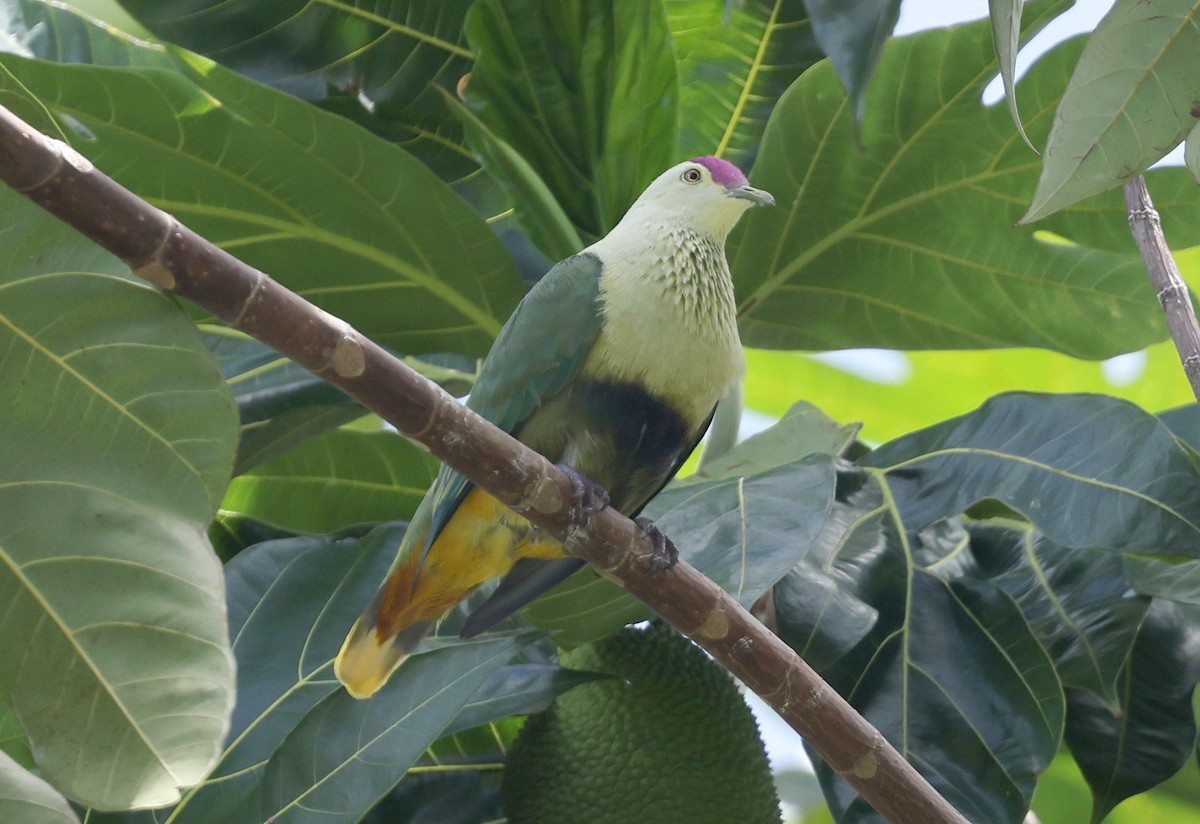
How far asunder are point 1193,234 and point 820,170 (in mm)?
556

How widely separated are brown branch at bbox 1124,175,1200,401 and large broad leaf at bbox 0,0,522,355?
0.85 metres

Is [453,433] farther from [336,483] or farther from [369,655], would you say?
[336,483]

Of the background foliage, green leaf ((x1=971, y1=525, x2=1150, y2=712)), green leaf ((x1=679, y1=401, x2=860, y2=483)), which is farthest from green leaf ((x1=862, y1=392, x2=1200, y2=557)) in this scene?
green leaf ((x1=971, y1=525, x2=1150, y2=712))

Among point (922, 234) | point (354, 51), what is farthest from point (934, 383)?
point (354, 51)

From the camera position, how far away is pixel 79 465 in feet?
4.17

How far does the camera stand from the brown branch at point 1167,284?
1.41m

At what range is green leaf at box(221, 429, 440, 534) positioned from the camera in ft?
7.13

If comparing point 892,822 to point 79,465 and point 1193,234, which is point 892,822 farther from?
point 1193,234

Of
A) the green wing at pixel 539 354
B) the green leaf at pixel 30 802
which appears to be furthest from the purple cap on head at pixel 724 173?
the green leaf at pixel 30 802

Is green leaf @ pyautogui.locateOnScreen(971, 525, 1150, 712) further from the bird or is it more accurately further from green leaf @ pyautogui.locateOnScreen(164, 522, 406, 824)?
green leaf @ pyautogui.locateOnScreen(164, 522, 406, 824)

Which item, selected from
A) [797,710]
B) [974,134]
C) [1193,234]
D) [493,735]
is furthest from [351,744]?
[1193,234]

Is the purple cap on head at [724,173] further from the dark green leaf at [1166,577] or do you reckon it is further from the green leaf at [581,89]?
the dark green leaf at [1166,577]

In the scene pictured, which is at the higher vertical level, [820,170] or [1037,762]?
[820,170]

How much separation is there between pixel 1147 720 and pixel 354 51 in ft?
4.99
